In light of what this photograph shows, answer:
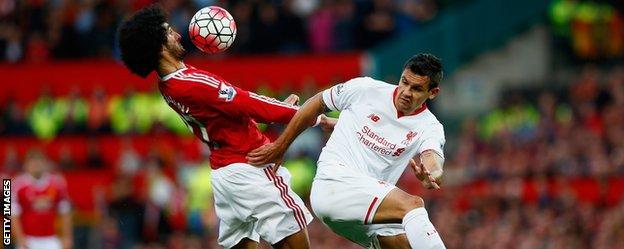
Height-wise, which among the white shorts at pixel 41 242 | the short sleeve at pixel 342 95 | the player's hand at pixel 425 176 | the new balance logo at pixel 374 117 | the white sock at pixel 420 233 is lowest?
the white shorts at pixel 41 242

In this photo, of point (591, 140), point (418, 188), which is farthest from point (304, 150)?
point (591, 140)

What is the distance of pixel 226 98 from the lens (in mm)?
10805

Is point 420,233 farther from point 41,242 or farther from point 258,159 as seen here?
point 41,242

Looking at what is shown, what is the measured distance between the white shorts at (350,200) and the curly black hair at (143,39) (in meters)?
1.47

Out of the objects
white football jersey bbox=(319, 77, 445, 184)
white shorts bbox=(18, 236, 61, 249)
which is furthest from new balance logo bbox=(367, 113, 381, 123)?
white shorts bbox=(18, 236, 61, 249)

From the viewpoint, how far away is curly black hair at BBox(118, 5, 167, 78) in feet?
35.1

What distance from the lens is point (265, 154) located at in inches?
433

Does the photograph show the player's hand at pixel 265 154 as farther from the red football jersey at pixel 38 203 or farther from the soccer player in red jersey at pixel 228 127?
the red football jersey at pixel 38 203

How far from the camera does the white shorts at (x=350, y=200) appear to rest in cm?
1060

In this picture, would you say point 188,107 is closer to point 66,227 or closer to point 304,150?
point 66,227

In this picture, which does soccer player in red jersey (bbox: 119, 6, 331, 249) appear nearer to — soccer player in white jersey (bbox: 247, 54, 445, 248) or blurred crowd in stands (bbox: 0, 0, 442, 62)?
soccer player in white jersey (bbox: 247, 54, 445, 248)

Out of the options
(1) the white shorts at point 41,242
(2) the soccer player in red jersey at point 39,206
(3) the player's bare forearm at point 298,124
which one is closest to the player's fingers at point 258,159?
(3) the player's bare forearm at point 298,124

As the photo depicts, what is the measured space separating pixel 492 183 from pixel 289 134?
9.49 meters

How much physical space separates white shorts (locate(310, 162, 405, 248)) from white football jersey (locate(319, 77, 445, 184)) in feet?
0.28
